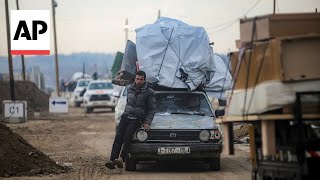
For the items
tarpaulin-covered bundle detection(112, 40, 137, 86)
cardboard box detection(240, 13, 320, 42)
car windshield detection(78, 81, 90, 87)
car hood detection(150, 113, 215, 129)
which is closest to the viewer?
cardboard box detection(240, 13, 320, 42)

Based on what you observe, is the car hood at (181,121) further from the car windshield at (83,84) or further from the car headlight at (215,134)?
the car windshield at (83,84)

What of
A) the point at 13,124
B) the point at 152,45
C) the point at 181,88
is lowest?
the point at 13,124

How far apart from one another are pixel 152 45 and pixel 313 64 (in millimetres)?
7577

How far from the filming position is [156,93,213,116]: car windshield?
14154 millimetres

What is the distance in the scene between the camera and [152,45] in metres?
15.2

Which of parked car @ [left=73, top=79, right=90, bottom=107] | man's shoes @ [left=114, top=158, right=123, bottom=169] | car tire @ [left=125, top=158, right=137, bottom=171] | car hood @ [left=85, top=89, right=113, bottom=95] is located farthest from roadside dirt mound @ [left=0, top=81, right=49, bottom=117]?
man's shoes @ [left=114, top=158, right=123, bottom=169]

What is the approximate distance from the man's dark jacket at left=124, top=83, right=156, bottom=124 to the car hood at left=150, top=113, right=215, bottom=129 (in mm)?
208

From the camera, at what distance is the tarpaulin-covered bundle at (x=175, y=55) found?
48.6 ft

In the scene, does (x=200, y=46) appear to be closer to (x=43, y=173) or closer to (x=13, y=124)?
(x=43, y=173)

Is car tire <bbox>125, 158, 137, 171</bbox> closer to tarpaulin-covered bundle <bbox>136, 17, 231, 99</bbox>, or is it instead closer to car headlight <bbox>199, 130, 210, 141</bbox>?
car headlight <bbox>199, 130, 210, 141</bbox>

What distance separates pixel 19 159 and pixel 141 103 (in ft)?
8.42

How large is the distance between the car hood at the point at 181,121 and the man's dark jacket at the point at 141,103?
0.68 feet

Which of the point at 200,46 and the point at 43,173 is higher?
the point at 200,46

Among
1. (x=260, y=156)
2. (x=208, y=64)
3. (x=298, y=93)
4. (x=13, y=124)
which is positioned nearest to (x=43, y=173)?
(x=208, y=64)
